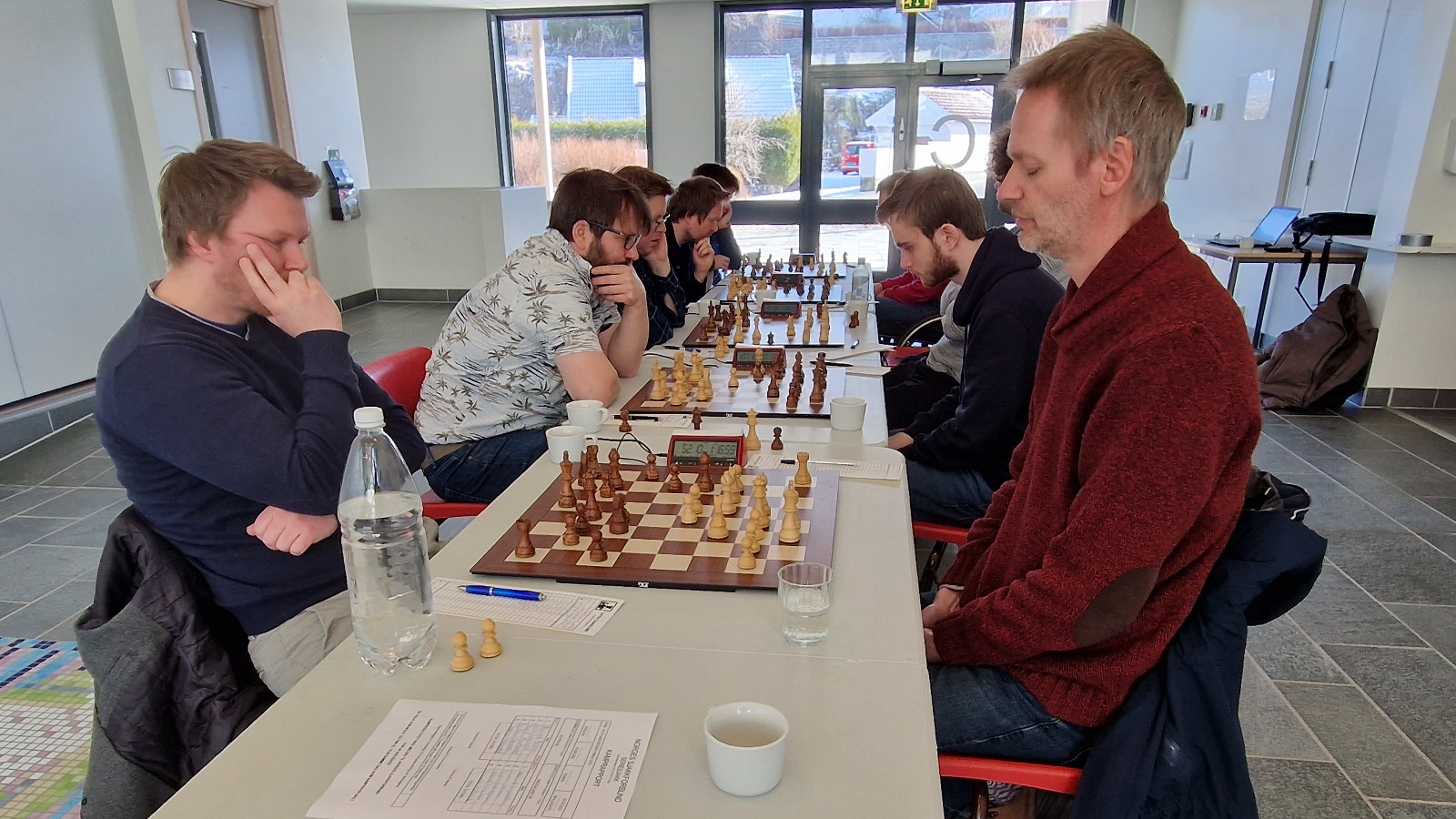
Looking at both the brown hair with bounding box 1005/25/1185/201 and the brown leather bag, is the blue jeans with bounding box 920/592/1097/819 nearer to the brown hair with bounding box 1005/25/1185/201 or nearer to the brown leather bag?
the brown hair with bounding box 1005/25/1185/201

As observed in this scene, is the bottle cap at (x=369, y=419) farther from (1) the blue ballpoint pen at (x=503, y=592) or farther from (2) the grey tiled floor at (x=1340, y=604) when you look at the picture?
(2) the grey tiled floor at (x=1340, y=604)

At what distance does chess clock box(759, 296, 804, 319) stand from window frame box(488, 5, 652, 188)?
6.17 meters

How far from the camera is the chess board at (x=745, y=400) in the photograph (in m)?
2.29

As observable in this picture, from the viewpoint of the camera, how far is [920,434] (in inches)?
104

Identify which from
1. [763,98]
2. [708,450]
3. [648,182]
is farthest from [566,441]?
[763,98]

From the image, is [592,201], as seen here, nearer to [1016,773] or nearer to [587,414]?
[587,414]

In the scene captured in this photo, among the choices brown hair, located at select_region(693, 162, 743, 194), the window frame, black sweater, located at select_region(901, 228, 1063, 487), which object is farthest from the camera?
the window frame

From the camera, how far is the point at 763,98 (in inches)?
361

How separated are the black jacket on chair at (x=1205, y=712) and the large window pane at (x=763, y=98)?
28.2ft

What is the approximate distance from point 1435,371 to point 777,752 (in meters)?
5.74

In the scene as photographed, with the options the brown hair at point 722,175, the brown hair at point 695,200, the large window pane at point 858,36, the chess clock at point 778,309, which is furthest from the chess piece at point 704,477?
the large window pane at point 858,36

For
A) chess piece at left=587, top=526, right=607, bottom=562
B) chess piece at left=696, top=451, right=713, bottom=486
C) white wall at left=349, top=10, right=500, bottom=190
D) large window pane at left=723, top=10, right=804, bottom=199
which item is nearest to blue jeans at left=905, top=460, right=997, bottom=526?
chess piece at left=696, top=451, right=713, bottom=486

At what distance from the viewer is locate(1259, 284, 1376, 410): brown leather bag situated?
16.1 feet

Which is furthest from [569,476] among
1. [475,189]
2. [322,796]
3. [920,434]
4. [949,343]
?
[475,189]
